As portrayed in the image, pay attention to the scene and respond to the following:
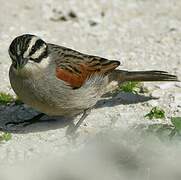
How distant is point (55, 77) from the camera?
29.1 ft

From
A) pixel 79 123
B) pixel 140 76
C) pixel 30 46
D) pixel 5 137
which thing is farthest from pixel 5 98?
pixel 140 76

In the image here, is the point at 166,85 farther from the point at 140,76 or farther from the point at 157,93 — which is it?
the point at 140,76

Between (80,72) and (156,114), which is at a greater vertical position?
(80,72)

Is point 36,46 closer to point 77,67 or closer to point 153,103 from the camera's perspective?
point 77,67

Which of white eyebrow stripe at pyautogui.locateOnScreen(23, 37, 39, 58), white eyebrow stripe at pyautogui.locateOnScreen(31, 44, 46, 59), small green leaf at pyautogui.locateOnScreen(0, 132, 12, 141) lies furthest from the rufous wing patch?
small green leaf at pyautogui.locateOnScreen(0, 132, 12, 141)

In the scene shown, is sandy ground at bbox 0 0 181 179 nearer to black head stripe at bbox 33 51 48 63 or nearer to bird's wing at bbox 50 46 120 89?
bird's wing at bbox 50 46 120 89

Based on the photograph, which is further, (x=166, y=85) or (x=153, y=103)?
(x=166, y=85)

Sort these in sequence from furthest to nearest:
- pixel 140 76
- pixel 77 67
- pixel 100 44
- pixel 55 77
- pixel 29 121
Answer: pixel 100 44
pixel 140 76
pixel 29 121
pixel 77 67
pixel 55 77

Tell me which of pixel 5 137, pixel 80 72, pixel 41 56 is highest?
pixel 41 56

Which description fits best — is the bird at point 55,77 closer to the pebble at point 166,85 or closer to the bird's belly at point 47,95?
the bird's belly at point 47,95

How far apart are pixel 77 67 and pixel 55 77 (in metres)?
0.42

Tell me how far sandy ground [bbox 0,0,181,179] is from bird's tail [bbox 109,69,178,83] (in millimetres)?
259

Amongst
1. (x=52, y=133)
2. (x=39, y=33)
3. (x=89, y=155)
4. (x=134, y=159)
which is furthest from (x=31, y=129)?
(x=39, y=33)

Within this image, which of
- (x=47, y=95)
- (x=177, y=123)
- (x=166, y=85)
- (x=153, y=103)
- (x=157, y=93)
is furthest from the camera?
(x=166, y=85)
